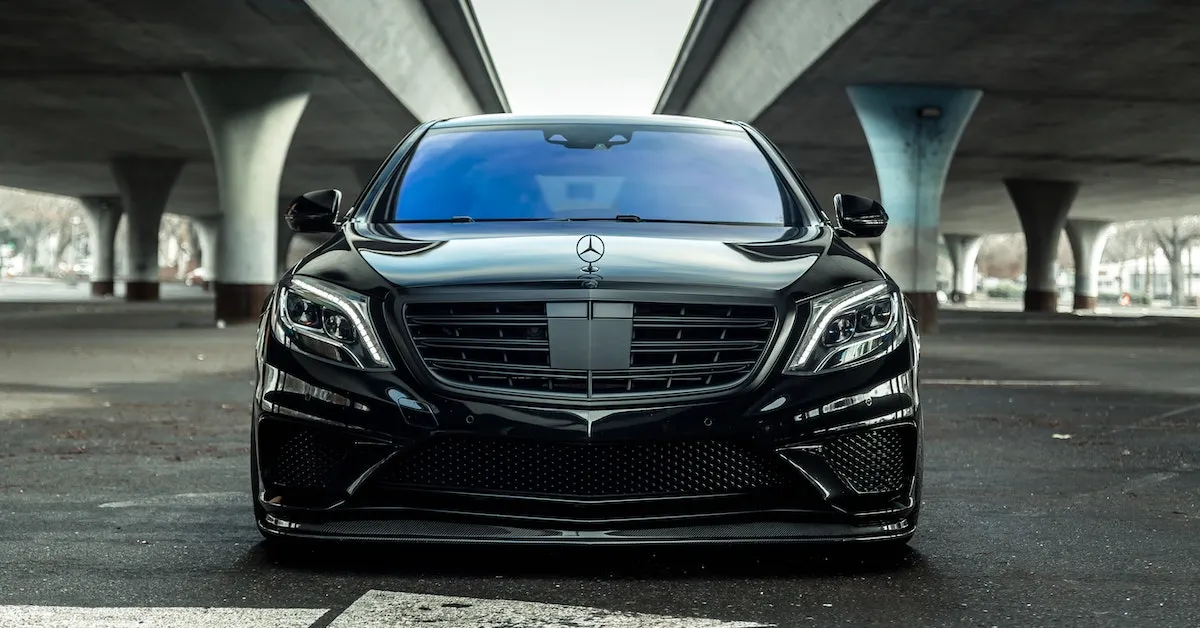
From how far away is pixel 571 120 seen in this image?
6289 mm

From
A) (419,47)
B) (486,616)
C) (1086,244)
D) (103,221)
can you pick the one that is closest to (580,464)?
(486,616)

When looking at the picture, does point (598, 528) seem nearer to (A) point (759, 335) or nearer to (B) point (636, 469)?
(B) point (636, 469)

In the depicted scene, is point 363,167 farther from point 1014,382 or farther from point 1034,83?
point 1014,382

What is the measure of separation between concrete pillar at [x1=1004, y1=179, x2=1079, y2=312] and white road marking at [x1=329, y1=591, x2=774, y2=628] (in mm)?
49692

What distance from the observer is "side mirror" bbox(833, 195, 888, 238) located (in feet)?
18.8

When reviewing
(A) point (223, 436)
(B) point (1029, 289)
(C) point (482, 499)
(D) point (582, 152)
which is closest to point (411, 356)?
(C) point (482, 499)

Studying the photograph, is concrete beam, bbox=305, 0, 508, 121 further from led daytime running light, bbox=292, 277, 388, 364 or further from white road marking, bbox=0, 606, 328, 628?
white road marking, bbox=0, 606, 328, 628

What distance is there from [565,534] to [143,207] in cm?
4688

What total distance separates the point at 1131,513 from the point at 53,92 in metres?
30.1

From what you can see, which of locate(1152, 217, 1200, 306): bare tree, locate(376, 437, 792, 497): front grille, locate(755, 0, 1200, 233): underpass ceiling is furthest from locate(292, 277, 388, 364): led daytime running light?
locate(1152, 217, 1200, 306): bare tree

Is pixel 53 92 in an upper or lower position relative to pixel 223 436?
upper

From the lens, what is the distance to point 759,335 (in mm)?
4414

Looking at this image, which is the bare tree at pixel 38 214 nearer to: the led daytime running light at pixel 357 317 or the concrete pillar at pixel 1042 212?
the concrete pillar at pixel 1042 212

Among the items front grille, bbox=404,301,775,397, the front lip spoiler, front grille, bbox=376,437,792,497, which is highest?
front grille, bbox=404,301,775,397
